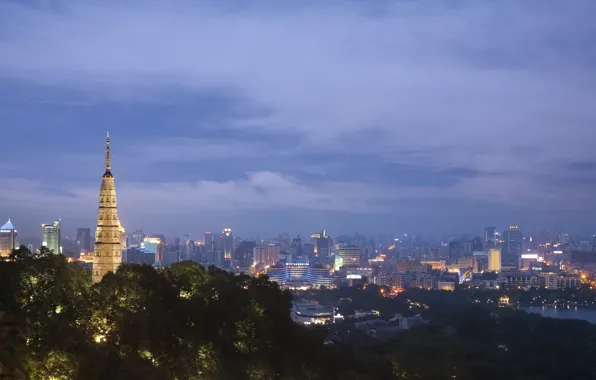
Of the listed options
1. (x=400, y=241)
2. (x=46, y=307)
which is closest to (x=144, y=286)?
(x=46, y=307)

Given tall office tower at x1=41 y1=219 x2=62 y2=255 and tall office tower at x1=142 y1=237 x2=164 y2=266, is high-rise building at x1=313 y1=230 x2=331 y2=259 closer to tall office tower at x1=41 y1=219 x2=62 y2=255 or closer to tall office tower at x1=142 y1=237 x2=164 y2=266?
tall office tower at x1=142 y1=237 x2=164 y2=266

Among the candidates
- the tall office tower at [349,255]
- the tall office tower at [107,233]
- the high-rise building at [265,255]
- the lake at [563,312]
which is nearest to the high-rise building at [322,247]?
the tall office tower at [349,255]

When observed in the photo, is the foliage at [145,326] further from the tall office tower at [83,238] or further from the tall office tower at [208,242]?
the tall office tower at [208,242]

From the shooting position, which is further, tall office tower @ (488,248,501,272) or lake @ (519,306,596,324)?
tall office tower @ (488,248,501,272)

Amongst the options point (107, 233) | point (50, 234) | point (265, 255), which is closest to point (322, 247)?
point (265, 255)

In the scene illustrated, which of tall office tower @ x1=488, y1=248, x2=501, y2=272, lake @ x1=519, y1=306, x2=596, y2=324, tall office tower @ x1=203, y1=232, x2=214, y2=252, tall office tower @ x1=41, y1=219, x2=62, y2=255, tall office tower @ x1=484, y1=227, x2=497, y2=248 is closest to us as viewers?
tall office tower @ x1=41, y1=219, x2=62, y2=255

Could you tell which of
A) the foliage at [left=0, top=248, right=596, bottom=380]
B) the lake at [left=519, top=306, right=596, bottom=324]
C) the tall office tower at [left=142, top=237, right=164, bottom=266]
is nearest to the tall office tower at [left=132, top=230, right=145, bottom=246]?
the tall office tower at [left=142, top=237, right=164, bottom=266]

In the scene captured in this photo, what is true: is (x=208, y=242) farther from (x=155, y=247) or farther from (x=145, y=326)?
(x=145, y=326)

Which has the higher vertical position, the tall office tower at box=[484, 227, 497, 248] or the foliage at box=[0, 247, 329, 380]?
the tall office tower at box=[484, 227, 497, 248]
